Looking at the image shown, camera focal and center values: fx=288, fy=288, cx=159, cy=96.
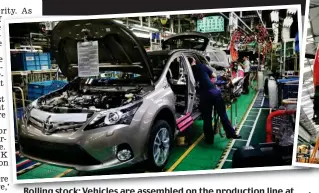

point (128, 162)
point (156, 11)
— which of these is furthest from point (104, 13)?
point (128, 162)

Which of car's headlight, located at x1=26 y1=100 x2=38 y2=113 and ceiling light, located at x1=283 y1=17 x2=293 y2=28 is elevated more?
ceiling light, located at x1=283 y1=17 x2=293 y2=28

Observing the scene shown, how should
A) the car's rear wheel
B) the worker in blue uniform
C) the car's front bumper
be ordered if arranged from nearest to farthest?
1. the car's front bumper
2. the car's rear wheel
3. the worker in blue uniform

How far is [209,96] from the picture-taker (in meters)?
2.41

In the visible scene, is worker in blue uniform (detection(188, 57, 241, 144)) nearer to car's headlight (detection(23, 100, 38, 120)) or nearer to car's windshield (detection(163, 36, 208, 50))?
car's windshield (detection(163, 36, 208, 50))

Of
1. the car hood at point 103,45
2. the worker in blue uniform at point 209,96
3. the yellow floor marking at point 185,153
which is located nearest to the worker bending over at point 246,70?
the worker in blue uniform at point 209,96

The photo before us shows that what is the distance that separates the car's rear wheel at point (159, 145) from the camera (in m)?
2.20

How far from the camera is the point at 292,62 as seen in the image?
230 centimetres

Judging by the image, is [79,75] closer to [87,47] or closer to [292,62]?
[87,47]

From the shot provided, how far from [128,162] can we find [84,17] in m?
1.16

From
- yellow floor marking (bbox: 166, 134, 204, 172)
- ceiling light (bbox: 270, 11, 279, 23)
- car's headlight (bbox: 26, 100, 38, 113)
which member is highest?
ceiling light (bbox: 270, 11, 279, 23)

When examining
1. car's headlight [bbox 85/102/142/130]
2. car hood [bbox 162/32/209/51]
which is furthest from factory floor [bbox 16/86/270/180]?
car hood [bbox 162/32/209/51]

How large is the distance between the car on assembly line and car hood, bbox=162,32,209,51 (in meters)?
0.04

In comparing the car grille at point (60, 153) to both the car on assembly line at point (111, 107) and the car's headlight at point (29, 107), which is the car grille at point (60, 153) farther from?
the car's headlight at point (29, 107)

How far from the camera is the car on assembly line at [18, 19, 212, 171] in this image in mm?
Result: 2072
